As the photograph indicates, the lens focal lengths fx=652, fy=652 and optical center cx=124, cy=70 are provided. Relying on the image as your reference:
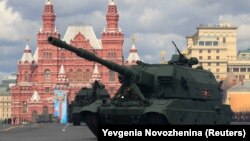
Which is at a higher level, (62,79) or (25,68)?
(25,68)

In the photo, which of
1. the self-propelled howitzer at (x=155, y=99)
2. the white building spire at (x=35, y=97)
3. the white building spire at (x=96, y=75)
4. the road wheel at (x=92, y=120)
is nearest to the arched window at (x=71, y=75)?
the white building spire at (x=96, y=75)

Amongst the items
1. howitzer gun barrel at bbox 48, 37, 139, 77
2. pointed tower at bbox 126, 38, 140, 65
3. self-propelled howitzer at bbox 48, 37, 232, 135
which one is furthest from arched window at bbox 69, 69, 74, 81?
howitzer gun barrel at bbox 48, 37, 139, 77

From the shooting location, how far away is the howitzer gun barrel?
24.9 metres

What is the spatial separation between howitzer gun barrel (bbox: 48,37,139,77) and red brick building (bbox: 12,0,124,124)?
120372 millimetres

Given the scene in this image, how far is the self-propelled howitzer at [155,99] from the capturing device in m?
26.2

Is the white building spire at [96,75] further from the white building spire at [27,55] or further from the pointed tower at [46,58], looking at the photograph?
the white building spire at [27,55]

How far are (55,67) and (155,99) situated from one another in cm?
12747

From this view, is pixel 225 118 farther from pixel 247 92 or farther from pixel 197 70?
pixel 247 92

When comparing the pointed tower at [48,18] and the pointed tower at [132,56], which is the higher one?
the pointed tower at [48,18]

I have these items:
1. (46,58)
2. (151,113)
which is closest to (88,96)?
(151,113)

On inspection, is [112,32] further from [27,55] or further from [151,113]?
[151,113]

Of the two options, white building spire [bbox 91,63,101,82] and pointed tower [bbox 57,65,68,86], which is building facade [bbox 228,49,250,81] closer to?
white building spire [bbox 91,63,101,82]

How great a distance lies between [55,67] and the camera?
504 ft

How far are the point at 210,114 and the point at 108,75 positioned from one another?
124 meters
